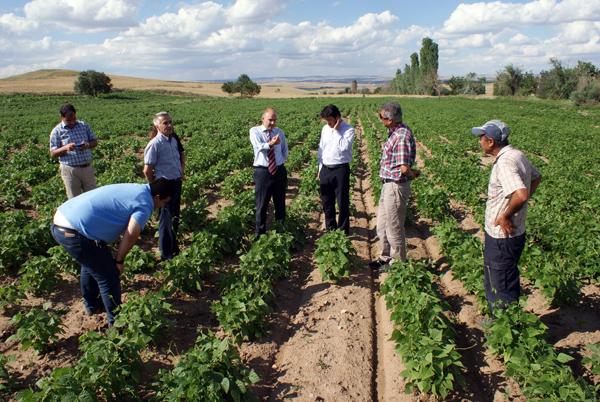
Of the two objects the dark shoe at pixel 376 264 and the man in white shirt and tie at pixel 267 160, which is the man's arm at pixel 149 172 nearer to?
the man in white shirt and tie at pixel 267 160

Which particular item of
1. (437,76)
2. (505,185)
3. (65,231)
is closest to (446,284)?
(505,185)

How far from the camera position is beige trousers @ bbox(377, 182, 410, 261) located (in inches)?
218

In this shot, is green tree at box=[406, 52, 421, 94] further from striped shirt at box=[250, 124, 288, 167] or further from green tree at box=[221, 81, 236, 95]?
striped shirt at box=[250, 124, 288, 167]

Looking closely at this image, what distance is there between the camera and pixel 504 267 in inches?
160

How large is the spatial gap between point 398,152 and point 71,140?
5357mm

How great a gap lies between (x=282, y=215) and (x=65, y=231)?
143 inches

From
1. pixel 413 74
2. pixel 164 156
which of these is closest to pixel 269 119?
pixel 164 156

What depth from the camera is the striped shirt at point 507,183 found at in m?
3.72

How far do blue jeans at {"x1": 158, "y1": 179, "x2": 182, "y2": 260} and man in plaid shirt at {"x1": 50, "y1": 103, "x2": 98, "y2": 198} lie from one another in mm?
1794

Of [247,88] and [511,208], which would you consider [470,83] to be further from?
[511,208]

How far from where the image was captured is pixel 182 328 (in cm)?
486

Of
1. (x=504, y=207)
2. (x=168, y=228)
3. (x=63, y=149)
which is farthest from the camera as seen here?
(x=63, y=149)

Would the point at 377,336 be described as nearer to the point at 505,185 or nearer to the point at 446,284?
the point at 446,284

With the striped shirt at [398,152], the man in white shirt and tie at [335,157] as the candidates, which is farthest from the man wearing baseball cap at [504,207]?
the man in white shirt and tie at [335,157]
